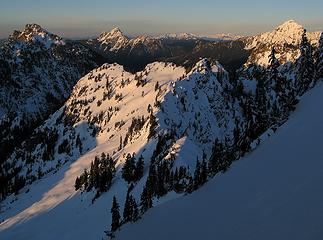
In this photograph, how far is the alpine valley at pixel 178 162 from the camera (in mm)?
22547

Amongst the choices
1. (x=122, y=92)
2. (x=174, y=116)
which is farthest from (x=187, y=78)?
(x=122, y=92)

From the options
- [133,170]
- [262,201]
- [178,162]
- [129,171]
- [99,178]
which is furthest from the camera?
[99,178]

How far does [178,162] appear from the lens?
84.9 m

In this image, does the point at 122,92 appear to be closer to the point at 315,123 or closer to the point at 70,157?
the point at 70,157

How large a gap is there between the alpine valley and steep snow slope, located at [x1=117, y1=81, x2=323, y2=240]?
10 cm

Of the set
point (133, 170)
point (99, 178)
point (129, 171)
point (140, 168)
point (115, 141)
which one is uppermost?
point (140, 168)

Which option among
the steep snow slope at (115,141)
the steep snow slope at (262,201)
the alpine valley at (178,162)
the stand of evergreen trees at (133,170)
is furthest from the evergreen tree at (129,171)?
the steep snow slope at (262,201)

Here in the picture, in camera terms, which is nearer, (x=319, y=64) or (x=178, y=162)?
(x=319, y=64)

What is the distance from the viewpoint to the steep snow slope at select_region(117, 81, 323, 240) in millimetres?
17547

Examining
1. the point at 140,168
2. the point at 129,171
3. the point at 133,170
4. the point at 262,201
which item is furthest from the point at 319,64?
the point at 262,201

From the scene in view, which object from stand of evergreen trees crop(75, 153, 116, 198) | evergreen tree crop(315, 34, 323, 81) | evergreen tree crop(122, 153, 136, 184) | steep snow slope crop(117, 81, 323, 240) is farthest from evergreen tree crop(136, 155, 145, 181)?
steep snow slope crop(117, 81, 323, 240)

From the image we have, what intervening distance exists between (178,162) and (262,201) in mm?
64237

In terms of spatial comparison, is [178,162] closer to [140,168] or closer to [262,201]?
[140,168]

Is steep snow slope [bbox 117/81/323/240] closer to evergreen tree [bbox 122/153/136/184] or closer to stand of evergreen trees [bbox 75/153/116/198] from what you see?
evergreen tree [bbox 122/153/136/184]
